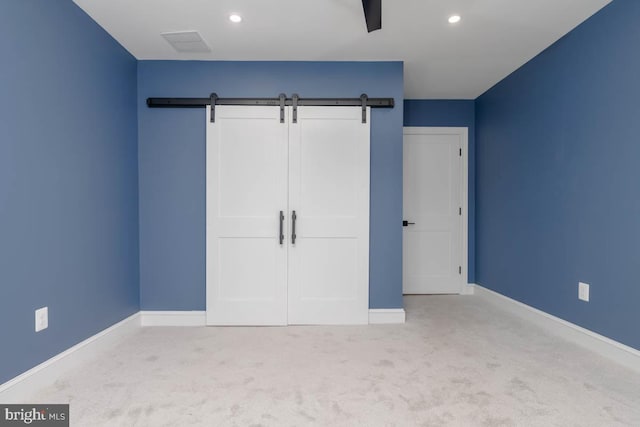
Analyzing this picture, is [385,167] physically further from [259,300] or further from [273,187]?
[259,300]

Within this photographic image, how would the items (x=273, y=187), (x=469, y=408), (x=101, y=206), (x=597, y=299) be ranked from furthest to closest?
1. (x=273, y=187)
2. (x=101, y=206)
3. (x=597, y=299)
4. (x=469, y=408)

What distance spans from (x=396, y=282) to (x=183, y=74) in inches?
114

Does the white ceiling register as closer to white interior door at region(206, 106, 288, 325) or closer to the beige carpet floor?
white interior door at region(206, 106, 288, 325)

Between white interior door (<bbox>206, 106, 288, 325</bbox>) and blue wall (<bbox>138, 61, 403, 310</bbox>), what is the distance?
14cm

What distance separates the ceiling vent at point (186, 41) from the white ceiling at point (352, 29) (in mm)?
46

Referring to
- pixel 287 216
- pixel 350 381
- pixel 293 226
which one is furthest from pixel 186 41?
pixel 350 381

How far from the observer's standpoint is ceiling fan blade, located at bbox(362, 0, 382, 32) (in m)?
1.80

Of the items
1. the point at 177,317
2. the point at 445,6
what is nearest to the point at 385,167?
the point at 445,6

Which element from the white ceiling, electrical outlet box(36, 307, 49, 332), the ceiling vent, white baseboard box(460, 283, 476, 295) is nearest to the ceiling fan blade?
the white ceiling

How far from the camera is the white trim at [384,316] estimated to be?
3170 millimetres

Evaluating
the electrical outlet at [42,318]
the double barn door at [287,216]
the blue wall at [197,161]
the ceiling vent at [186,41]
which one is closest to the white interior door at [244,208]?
the double barn door at [287,216]

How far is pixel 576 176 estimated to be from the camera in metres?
2.64

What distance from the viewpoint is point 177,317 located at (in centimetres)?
315

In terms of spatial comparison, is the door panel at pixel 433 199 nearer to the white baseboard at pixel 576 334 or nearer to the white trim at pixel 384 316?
the white baseboard at pixel 576 334
